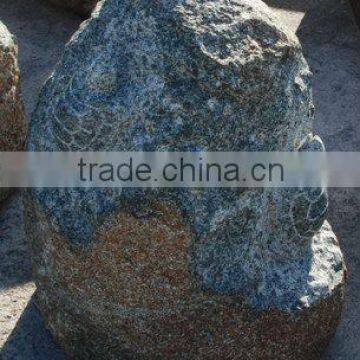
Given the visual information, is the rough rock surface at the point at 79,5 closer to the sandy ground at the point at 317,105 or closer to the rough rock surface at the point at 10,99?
the sandy ground at the point at 317,105

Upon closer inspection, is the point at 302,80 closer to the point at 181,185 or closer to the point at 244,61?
the point at 244,61

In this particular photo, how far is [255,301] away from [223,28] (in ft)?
2.42

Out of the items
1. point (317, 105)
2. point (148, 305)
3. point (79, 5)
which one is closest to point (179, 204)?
point (148, 305)

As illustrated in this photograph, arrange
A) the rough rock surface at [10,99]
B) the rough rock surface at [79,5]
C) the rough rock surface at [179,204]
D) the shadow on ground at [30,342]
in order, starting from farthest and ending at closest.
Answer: the rough rock surface at [79,5] → the rough rock surface at [10,99] → the shadow on ground at [30,342] → the rough rock surface at [179,204]

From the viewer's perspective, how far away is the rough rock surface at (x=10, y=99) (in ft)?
10.1

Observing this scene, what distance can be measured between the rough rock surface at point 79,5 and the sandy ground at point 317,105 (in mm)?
56

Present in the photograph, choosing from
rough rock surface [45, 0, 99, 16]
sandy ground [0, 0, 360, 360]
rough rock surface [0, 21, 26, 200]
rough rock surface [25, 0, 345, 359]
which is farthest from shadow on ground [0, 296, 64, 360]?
rough rock surface [45, 0, 99, 16]

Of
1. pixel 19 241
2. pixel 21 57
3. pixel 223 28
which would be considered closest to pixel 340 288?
pixel 223 28

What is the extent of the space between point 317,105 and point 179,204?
1.99 m

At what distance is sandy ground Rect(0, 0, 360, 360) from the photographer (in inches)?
108

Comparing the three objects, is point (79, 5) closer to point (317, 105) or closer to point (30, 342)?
point (317, 105)

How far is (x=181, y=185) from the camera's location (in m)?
2.15

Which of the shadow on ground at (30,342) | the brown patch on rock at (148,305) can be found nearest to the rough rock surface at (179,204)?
the brown patch on rock at (148,305)

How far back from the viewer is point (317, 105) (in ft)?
13.1
